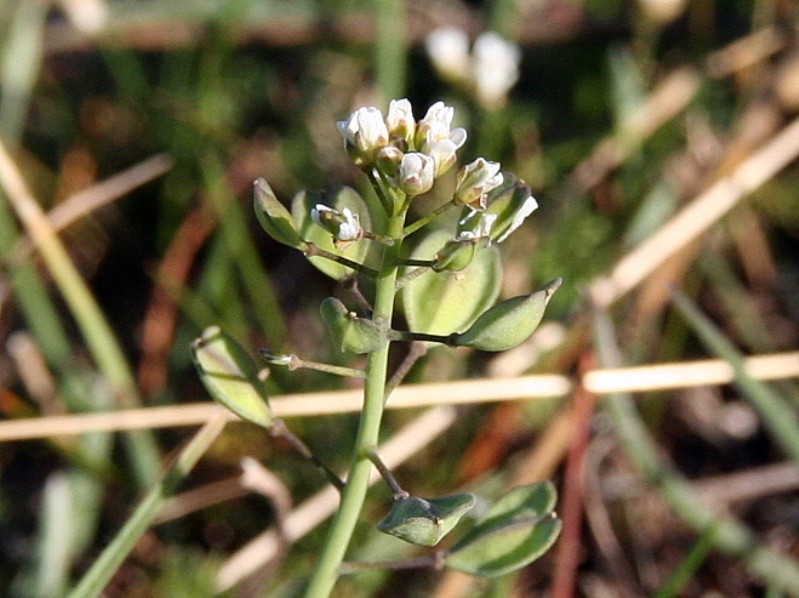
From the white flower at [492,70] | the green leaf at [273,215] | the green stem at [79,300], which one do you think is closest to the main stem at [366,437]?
the green leaf at [273,215]

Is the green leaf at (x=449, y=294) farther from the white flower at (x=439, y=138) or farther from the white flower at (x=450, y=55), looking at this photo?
the white flower at (x=450, y=55)

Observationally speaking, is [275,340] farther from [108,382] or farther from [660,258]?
[660,258]

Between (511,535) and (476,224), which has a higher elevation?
(476,224)

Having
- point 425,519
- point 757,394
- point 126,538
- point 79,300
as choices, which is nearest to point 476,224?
point 425,519

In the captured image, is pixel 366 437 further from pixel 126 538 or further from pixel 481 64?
pixel 481 64

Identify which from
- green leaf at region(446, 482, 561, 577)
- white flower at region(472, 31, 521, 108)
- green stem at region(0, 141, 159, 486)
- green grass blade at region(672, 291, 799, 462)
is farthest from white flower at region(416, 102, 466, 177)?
white flower at region(472, 31, 521, 108)

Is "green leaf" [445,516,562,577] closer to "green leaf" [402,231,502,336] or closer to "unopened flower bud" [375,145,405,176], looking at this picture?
"green leaf" [402,231,502,336]
